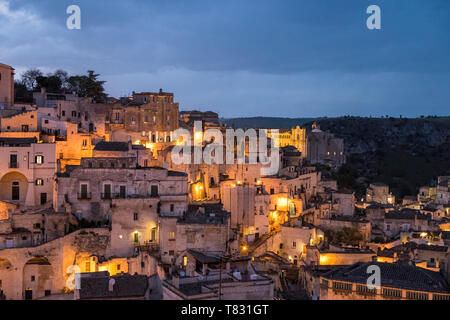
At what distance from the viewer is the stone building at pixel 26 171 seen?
1459 inches

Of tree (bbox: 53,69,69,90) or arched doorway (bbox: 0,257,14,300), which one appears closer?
arched doorway (bbox: 0,257,14,300)

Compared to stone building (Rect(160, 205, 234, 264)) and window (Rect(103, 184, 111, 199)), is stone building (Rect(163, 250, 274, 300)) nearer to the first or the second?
stone building (Rect(160, 205, 234, 264))

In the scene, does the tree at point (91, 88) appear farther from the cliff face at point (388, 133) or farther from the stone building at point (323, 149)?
the cliff face at point (388, 133)

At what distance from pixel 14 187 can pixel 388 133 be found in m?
110

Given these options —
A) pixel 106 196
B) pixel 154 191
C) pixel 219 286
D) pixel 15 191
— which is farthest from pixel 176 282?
pixel 15 191

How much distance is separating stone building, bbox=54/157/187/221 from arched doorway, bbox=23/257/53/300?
429 centimetres

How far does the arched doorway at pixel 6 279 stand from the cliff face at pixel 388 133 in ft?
310

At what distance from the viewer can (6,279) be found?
31.6 meters

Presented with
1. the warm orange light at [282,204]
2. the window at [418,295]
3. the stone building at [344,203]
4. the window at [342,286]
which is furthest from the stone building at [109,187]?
the stone building at [344,203]

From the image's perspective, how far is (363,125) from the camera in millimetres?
130875

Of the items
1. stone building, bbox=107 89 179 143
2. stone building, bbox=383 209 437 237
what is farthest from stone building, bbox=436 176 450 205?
stone building, bbox=107 89 179 143

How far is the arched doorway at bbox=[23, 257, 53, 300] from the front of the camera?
32.1 metres
